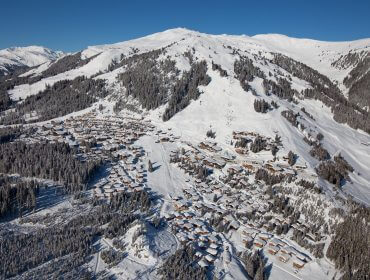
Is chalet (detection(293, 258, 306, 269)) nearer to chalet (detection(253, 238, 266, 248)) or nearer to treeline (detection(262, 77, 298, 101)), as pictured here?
chalet (detection(253, 238, 266, 248))

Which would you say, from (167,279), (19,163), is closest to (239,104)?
(19,163)

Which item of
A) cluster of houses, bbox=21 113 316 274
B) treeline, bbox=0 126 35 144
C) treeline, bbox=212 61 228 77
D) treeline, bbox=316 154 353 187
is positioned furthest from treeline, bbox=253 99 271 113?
treeline, bbox=0 126 35 144

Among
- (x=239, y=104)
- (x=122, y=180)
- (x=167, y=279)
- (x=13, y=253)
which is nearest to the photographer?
(x=167, y=279)

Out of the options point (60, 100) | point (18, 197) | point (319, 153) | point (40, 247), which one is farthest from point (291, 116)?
point (60, 100)

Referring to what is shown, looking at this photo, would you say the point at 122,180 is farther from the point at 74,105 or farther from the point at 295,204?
the point at 74,105

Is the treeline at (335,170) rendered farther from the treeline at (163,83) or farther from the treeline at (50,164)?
the treeline at (50,164)

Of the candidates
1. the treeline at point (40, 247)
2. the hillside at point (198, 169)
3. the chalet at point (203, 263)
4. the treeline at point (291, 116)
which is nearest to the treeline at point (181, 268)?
the hillside at point (198, 169)
